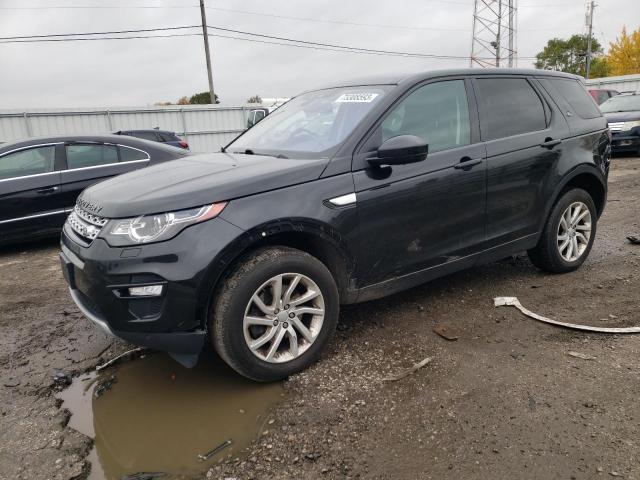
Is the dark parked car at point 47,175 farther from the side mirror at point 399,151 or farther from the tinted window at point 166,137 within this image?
the tinted window at point 166,137

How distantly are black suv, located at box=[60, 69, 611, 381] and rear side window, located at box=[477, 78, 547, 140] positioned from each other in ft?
0.04

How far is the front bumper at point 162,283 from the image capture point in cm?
257

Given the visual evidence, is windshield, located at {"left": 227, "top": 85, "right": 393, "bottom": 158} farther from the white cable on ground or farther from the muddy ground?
the white cable on ground

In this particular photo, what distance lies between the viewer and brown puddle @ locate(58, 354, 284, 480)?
7.85ft

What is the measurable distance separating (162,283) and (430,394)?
1.55m

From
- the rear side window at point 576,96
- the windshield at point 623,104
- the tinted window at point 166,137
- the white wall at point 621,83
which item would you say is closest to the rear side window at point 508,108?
the rear side window at point 576,96

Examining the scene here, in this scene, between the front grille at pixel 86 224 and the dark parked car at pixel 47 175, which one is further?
the dark parked car at pixel 47 175

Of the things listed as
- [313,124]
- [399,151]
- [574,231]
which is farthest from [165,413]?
[574,231]

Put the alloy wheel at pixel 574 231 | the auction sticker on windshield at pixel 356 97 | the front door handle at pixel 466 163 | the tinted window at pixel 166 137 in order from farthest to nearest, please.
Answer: the tinted window at pixel 166 137 → the alloy wheel at pixel 574 231 → the front door handle at pixel 466 163 → the auction sticker on windshield at pixel 356 97

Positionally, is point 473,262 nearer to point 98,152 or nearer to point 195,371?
point 195,371

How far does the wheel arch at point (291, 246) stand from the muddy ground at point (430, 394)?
1.81 ft

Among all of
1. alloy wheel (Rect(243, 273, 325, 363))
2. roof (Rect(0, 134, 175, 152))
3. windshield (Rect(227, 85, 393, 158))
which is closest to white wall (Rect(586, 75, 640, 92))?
roof (Rect(0, 134, 175, 152))

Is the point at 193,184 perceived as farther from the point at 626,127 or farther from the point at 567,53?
the point at 567,53

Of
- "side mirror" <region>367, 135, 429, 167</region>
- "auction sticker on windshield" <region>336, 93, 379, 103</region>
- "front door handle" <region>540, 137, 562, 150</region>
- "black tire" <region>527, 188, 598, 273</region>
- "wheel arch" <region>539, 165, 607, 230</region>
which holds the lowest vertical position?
"black tire" <region>527, 188, 598, 273</region>
